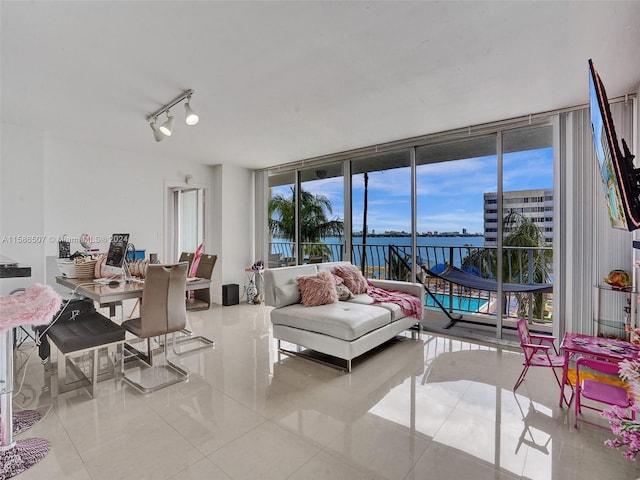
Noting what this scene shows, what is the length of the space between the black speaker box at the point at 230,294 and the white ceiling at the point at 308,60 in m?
2.97

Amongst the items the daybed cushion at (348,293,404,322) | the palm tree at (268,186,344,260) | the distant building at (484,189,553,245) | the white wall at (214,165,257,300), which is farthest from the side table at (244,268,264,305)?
the distant building at (484,189,553,245)

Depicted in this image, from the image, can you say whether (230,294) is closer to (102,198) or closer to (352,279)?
(102,198)

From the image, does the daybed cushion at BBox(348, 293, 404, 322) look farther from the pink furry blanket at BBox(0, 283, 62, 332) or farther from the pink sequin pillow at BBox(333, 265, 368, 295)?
the pink furry blanket at BBox(0, 283, 62, 332)

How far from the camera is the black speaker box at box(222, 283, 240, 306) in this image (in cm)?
568

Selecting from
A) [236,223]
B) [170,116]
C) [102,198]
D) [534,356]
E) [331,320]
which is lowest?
[534,356]

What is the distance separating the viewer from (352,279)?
162 inches

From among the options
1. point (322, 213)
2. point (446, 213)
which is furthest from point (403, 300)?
point (322, 213)

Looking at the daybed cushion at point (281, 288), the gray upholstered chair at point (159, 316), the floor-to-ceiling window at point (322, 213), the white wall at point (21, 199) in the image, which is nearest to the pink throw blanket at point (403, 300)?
the daybed cushion at point (281, 288)

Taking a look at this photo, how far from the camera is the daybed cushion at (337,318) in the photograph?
2936 millimetres

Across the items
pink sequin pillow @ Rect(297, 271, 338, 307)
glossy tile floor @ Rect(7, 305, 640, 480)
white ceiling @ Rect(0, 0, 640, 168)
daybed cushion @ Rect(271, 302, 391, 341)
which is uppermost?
white ceiling @ Rect(0, 0, 640, 168)

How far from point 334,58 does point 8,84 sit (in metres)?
2.81

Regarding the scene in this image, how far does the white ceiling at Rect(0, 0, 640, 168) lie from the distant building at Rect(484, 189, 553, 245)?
93cm

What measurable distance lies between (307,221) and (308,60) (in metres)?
3.75

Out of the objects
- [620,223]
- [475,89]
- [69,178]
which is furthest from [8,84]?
[620,223]
